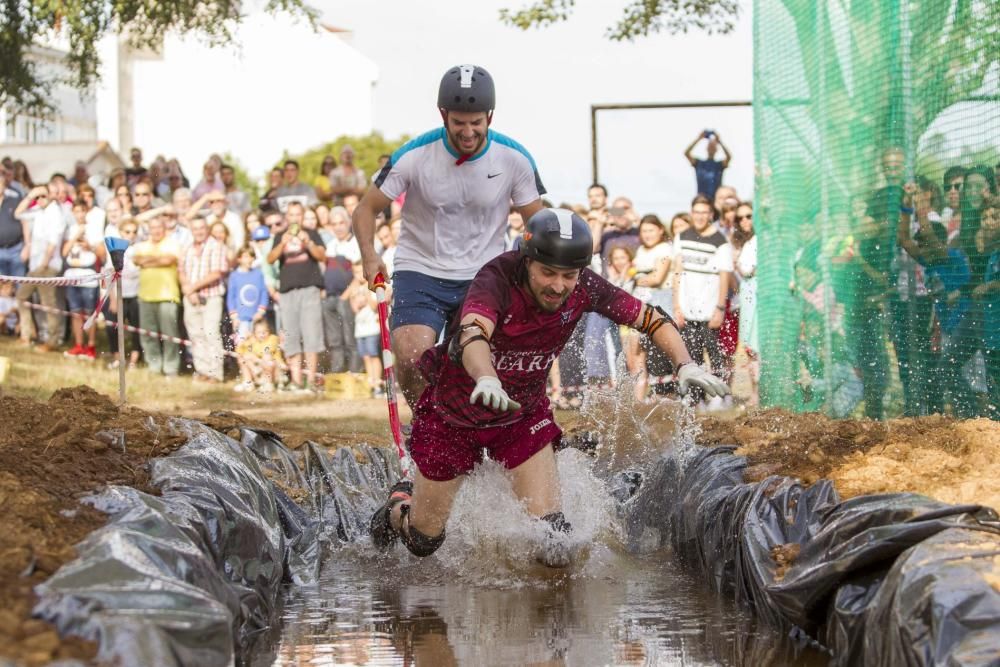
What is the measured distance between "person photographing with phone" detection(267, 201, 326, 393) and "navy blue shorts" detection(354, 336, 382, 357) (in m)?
0.42

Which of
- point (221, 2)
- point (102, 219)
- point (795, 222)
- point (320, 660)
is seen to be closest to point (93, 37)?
point (221, 2)

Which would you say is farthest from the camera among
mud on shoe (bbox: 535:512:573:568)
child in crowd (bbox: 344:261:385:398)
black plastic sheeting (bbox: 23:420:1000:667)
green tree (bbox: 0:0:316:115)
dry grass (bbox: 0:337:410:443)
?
green tree (bbox: 0:0:316:115)

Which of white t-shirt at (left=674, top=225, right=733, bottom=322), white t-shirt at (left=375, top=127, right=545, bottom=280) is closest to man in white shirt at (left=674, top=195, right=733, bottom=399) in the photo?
white t-shirt at (left=674, top=225, right=733, bottom=322)

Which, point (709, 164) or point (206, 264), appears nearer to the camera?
point (206, 264)

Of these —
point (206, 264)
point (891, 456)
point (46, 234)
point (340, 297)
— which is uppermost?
point (46, 234)

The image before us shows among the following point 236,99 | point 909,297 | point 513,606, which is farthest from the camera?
point 236,99

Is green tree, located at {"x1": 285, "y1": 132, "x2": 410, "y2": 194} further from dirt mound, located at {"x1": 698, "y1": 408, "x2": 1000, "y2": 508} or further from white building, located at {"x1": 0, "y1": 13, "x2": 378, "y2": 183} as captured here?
dirt mound, located at {"x1": 698, "y1": 408, "x2": 1000, "y2": 508}

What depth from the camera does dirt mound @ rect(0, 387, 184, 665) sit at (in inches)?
146

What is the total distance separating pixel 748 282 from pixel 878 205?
3934 millimetres

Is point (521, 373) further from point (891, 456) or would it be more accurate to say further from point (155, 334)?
point (155, 334)

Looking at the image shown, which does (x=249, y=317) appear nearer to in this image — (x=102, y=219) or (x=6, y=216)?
(x=102, y=219)

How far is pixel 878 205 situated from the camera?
1001 centimetres

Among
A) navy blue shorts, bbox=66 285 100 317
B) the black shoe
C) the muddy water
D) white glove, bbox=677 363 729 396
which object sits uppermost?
navy blue shorts, bbox=66 285 100 317

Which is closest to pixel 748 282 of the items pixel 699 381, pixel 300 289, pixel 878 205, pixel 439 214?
pixel 878 205
